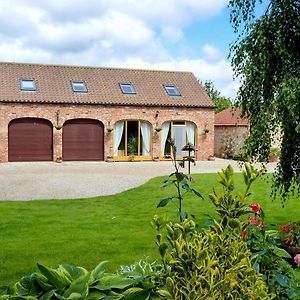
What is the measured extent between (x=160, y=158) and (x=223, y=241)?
25777mm

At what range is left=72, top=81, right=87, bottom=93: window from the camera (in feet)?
89.2

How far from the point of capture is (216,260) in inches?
84.8

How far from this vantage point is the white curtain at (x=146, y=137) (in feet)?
91.6

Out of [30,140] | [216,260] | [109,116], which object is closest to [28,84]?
[30,140]

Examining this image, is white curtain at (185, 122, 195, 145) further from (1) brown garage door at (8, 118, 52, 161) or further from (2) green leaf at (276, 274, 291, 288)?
(2) green leaf at (276, 274, 291, 288)

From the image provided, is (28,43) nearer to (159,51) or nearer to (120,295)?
(159,51)

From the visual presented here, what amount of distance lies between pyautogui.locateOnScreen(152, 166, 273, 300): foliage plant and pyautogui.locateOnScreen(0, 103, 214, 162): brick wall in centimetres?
2440

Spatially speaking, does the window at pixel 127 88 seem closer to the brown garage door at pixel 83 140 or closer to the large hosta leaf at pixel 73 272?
the brown garage door at pixel 83 140

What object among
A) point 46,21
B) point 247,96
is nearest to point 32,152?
point 46,21

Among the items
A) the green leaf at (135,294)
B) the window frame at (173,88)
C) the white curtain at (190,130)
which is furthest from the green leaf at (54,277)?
the window frame at (173,88)

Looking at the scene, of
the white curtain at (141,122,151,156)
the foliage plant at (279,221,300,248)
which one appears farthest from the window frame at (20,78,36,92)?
the foliage plant at (279,221,300,248)

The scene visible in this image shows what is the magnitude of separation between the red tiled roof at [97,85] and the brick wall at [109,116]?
36 cm

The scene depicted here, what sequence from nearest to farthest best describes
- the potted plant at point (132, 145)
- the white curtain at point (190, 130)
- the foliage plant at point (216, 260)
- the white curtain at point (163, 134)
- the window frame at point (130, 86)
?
the foliage plant at point (216, 260), the potted plant at point (132, 145), the window frame at point (130, 86), the white curtain at point (163, 134), the white curtain at point (190, 130)

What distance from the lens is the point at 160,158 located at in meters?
28.1
